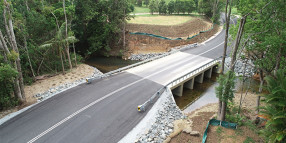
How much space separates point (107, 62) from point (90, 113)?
22.6m

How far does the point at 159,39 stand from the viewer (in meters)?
43.4

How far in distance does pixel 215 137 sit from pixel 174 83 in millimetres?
9655

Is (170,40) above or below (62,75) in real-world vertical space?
above

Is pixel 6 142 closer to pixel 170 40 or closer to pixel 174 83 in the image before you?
pixel 174 83

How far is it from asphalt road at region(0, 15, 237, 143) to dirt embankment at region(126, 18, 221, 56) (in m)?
17.0

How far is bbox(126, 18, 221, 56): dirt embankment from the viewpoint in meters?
42.4

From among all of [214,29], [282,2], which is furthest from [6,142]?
[214,29]

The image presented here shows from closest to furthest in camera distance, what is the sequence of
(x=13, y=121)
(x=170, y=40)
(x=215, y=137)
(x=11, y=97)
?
1. (x=215, y=137)
2. (x=13, y=121)
3. (x=11, y=97)
4. (x=170, y=40)

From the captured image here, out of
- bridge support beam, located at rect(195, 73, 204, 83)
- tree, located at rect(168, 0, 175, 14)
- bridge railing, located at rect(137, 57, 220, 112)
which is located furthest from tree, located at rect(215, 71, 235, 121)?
tree, located at rect(168, 0, 175, 14)

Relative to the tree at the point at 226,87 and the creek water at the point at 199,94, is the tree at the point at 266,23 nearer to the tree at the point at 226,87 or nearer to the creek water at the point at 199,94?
the tree at the point at 226,87

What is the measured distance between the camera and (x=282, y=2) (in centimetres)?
1302

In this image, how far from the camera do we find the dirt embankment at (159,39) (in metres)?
42.4

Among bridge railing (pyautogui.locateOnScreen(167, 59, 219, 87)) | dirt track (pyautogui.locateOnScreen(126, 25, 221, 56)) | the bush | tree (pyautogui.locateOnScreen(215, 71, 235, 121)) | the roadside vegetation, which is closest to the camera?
the roadside vegetation

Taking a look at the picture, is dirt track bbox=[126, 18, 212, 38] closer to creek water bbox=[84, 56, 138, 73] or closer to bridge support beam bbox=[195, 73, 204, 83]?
creek water bbox=[84, 56, 138, 73]
